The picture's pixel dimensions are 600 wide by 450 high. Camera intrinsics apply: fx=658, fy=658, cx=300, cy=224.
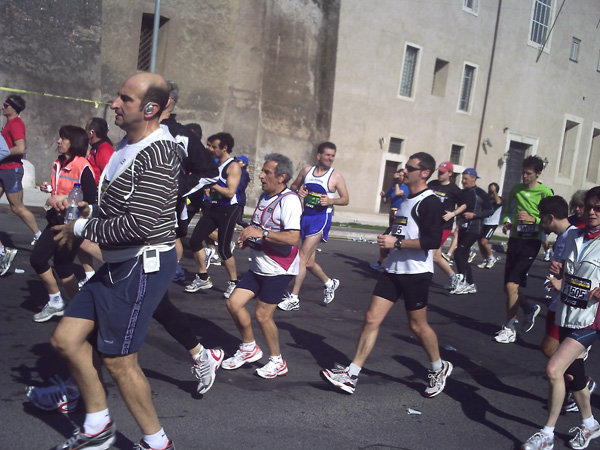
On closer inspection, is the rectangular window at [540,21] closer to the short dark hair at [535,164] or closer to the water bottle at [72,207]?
the short dark hair at [535,164]

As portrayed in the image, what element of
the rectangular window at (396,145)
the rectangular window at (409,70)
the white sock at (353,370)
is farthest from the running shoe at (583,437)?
the rectangular window at (409,70)

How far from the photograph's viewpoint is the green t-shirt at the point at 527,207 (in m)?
7.38

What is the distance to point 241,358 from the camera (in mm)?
5445

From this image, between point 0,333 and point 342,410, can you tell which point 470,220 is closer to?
point 342,410

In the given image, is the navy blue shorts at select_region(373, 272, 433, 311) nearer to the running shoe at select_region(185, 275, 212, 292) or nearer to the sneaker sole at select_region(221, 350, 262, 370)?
the sneaker sole at select_region(221, 350, 262, 370)

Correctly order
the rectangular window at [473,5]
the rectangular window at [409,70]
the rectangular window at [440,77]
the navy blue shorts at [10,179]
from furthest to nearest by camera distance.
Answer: the rectangular window at [473,5]
the rectangular window at [440,77]
the rectangular window at [409,70]
the navy blue shorts at [10,179]

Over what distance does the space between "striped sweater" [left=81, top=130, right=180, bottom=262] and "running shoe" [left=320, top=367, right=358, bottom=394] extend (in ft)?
7.38

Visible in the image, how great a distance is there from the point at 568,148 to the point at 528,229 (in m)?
31.5

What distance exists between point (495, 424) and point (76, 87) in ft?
59.2

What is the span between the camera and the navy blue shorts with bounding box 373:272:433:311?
5.35 m

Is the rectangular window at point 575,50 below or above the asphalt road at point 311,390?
above

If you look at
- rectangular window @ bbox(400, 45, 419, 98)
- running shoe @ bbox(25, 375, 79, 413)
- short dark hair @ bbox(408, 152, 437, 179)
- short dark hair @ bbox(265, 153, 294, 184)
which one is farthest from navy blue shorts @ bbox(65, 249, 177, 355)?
rectangular window @ bbox(400, 45, 419, 98)

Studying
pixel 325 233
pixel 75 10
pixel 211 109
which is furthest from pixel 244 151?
pixel 325 233

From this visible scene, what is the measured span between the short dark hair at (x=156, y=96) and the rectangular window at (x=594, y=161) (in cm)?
3882
